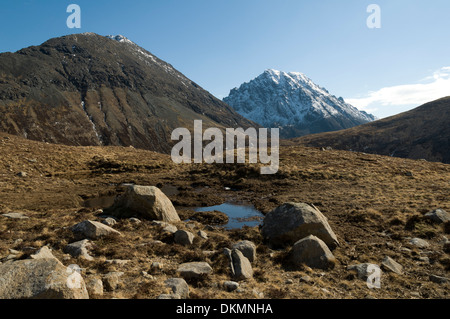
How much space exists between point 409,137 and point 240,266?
168 m

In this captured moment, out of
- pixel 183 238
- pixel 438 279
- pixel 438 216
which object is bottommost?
pixel 438 279

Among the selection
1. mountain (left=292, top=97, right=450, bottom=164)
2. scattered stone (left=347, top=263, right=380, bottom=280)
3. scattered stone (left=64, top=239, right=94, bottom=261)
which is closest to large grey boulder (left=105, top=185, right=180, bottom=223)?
scattered stone (left=64, top=239, right=94, bottom=261)

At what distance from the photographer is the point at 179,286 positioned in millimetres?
9758

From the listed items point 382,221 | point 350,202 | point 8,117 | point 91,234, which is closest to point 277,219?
point 382,221

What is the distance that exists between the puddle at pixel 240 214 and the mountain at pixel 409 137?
128172 mm

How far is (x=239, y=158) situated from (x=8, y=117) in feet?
557

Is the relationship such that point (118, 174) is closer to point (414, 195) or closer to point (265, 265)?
point (265, 265)

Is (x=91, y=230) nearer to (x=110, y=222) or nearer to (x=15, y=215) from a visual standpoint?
(x=110, y=222)

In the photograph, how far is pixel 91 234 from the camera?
47.1ft

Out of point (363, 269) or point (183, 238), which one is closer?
point (363, 269)

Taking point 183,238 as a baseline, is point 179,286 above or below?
below

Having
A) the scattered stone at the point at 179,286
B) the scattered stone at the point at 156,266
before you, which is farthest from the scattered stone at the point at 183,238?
the scattered stone at the point at 179,286

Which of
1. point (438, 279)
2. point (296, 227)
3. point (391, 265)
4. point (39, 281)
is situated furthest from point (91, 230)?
point (438, 279)
